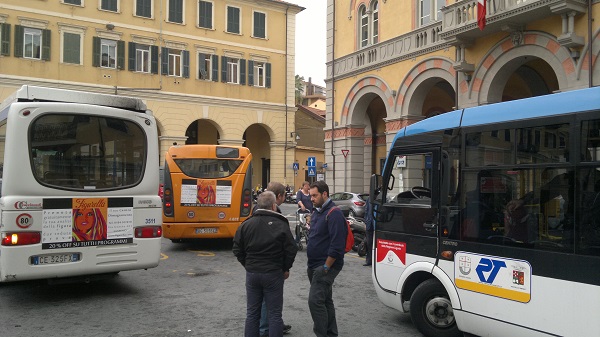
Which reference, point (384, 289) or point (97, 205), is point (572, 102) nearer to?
point (384, 289)

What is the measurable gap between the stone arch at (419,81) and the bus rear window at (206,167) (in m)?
9.17

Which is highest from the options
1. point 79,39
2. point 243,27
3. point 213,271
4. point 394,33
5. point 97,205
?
point 243,27

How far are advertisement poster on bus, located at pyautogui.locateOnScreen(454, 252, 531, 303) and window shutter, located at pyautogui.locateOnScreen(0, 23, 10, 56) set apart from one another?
92.1 ft

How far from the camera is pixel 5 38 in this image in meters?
26.5

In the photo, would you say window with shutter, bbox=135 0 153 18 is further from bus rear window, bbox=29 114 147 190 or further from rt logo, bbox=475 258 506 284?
rt logo, bbox=475 258 506 284

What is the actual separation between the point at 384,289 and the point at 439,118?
218 centimetres

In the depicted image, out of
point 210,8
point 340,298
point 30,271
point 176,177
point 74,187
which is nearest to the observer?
point 30,271

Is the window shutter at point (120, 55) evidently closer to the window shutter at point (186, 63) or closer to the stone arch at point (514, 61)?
the window shutter at point (186, 63)

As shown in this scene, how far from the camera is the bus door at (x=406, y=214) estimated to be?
18.8ft

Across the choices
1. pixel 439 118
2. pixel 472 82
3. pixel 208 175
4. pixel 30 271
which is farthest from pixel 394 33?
pixel 30 271

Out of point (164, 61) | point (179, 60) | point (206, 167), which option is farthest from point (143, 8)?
point (206, 167)

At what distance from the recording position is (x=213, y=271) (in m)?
9.75

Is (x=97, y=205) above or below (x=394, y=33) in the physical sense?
below

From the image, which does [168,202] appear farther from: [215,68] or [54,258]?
[215,68]
